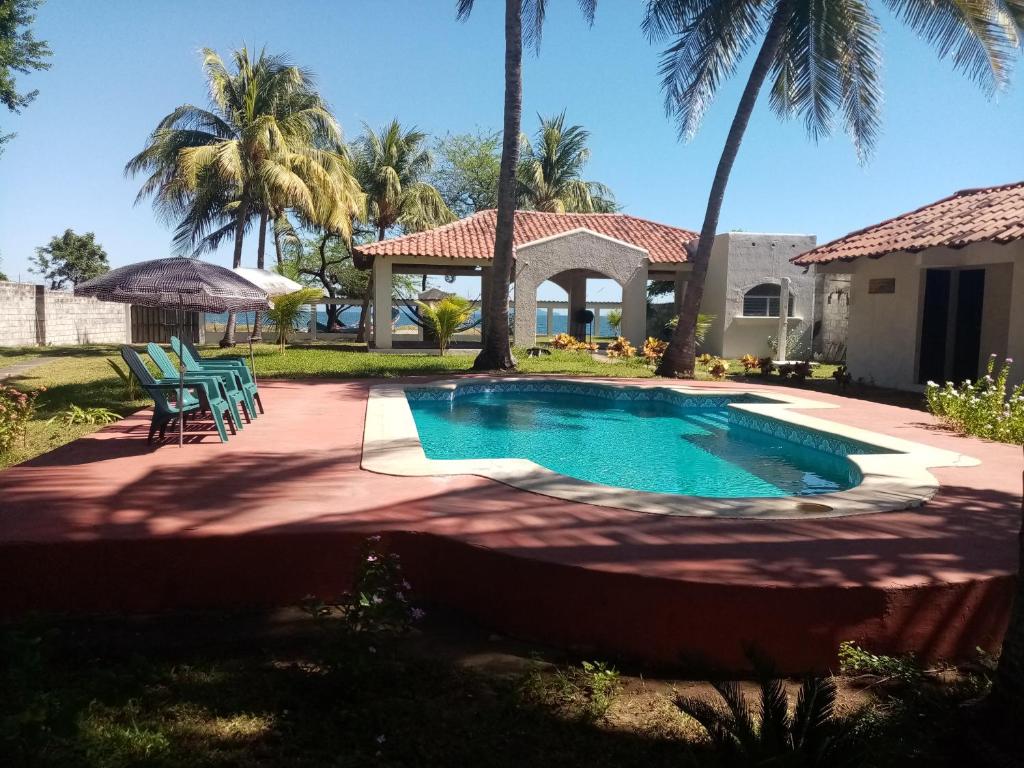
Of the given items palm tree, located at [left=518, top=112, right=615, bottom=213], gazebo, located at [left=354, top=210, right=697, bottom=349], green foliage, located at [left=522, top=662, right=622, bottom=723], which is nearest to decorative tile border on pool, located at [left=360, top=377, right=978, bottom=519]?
green foliage, located at [left=522, top=662, right=622, bottom=723]

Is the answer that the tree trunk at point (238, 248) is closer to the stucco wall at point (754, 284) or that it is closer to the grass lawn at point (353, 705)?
the stucco wall at point (754, 284)

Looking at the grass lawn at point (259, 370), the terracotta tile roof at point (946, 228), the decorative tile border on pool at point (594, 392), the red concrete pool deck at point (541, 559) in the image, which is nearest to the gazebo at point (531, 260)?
the grass lawn at point (259, 370)

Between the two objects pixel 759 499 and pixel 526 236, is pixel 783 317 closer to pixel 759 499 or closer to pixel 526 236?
pixel 526 236

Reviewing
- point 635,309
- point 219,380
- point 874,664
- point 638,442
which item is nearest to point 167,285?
point 219,380

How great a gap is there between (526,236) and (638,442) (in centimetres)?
1519

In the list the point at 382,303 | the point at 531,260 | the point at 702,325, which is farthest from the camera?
the point at 531,260

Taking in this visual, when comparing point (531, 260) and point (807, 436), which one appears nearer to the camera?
point (807, 436)

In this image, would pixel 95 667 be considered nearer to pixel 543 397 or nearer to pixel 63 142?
pixel 543 397

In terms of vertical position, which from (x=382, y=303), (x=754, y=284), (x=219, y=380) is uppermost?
(x=754, y=284)

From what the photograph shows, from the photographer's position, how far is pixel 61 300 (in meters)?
23.2

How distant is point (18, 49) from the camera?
1814 centimetres

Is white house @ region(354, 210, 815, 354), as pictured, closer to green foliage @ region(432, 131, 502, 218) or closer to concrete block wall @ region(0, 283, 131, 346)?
concrete block wall @ region(0, 283, 131, 346)

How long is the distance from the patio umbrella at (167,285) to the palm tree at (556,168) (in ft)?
103

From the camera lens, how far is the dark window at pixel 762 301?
22.2 metres
